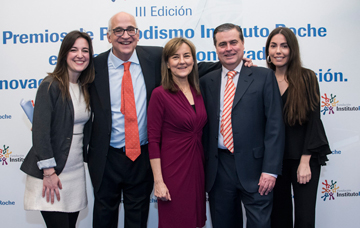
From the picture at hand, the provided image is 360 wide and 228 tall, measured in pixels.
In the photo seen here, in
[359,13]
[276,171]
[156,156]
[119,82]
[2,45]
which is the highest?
[359,13]

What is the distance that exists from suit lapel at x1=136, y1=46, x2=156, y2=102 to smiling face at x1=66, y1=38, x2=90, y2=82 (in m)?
0.41

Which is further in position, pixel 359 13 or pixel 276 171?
pixel 359 13

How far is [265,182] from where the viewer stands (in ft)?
A: 5.60

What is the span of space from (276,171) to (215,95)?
655 millimetres

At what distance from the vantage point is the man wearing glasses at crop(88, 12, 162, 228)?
194 centimetres

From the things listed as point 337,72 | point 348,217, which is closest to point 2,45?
point 337,72

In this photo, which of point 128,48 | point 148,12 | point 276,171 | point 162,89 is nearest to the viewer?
point 276,171

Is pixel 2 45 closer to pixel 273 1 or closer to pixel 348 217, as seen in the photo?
pixel 273 1

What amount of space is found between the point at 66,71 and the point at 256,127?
1.41 m

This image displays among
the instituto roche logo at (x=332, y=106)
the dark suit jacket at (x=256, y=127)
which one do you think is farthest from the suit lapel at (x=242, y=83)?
the instituto roche logo at (x=332, y=106)

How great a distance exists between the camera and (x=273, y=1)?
293 centimetres

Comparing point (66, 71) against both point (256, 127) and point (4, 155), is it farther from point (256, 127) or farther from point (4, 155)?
point (4, 155)

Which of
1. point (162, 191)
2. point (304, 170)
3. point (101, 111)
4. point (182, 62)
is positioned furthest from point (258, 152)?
point (101, 111)

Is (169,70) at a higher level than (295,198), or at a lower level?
higher
